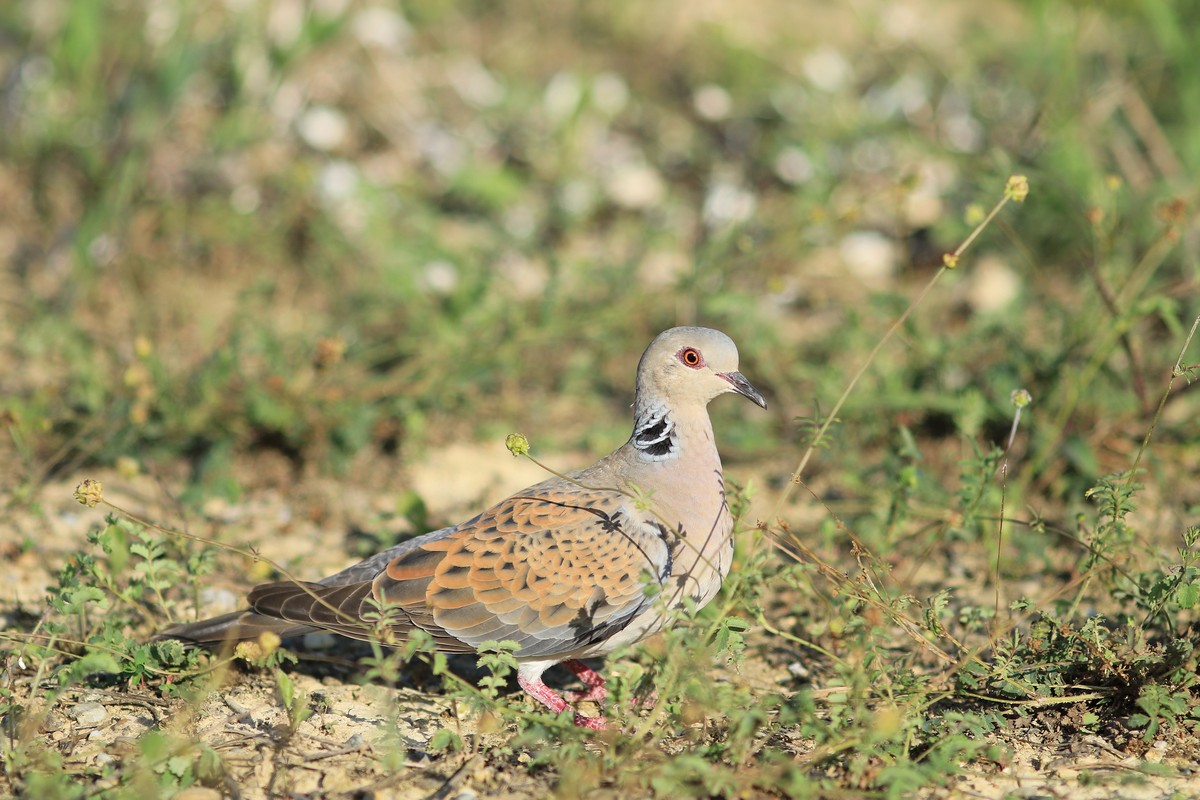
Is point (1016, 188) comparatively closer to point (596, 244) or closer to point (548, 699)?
point (548, 699)

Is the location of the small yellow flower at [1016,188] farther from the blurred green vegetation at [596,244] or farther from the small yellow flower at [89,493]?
the small yellow flower at [89,493]

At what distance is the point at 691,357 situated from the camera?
388 centimetres

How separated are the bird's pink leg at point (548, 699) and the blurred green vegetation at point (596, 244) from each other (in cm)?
109

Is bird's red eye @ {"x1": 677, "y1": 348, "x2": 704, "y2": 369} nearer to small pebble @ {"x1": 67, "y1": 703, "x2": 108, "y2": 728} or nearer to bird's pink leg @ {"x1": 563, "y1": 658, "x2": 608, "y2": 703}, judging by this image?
bird's pink leg @ {"x1": 563, "y1": 658, "x2": 608, "y2": 703}

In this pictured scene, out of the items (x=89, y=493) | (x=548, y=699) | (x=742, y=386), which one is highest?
(x=742, y=386)

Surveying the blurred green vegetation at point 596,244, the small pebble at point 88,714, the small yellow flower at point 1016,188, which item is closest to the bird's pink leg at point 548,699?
A: the blurred green vegetation at point 596,244

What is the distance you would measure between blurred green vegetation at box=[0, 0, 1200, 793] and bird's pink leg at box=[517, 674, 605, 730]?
1094 mm

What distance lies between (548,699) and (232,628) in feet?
3.40

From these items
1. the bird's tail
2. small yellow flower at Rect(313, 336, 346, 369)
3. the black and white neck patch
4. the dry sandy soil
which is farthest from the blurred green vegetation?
the bird's tail

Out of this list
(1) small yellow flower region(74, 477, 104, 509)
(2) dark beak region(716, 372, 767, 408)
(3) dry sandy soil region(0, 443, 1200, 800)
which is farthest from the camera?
(2) dark beak region(716, 372, 767, 408)

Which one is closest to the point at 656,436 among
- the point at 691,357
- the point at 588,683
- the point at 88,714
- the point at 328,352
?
the point at 691,357

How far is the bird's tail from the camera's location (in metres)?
3.65

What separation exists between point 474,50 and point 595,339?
139 inches

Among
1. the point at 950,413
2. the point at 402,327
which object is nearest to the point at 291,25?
the point at 402,327
